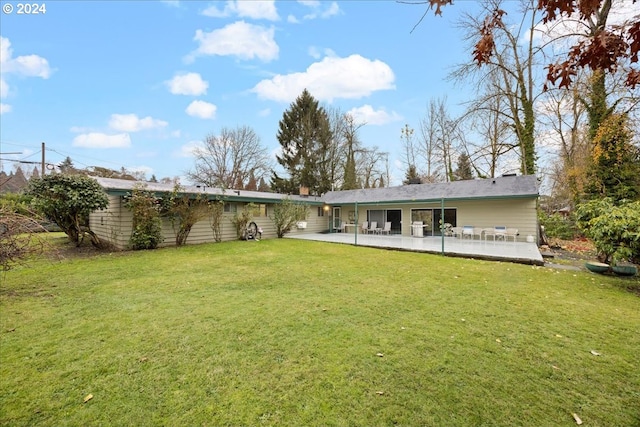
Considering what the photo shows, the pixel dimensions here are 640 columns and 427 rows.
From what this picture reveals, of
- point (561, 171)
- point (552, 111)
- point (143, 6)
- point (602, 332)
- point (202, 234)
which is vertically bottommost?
point (602, 332)

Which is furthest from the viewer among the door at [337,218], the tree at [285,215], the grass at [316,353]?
the door at [337,218]

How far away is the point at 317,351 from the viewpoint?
295 centimetres

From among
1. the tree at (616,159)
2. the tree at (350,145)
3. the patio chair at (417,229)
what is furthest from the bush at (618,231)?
the tree at (350,145)

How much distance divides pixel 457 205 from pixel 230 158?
2140 cm

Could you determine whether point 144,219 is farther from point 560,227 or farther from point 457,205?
point 560,227

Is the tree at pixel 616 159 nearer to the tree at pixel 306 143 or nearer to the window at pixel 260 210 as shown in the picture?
the window at pixel 260 210

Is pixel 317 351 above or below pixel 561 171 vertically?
below

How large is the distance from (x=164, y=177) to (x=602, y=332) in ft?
121

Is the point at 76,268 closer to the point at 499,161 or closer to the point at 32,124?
the point at 32,124

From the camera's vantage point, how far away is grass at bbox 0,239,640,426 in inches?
82.6

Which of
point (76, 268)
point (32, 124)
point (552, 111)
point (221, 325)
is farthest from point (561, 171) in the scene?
point (32, 124)

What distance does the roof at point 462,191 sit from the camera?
12.1 meters

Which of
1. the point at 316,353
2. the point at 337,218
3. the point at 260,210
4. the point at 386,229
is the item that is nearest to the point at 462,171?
the point at 386,229

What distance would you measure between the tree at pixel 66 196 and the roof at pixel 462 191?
11362mm
